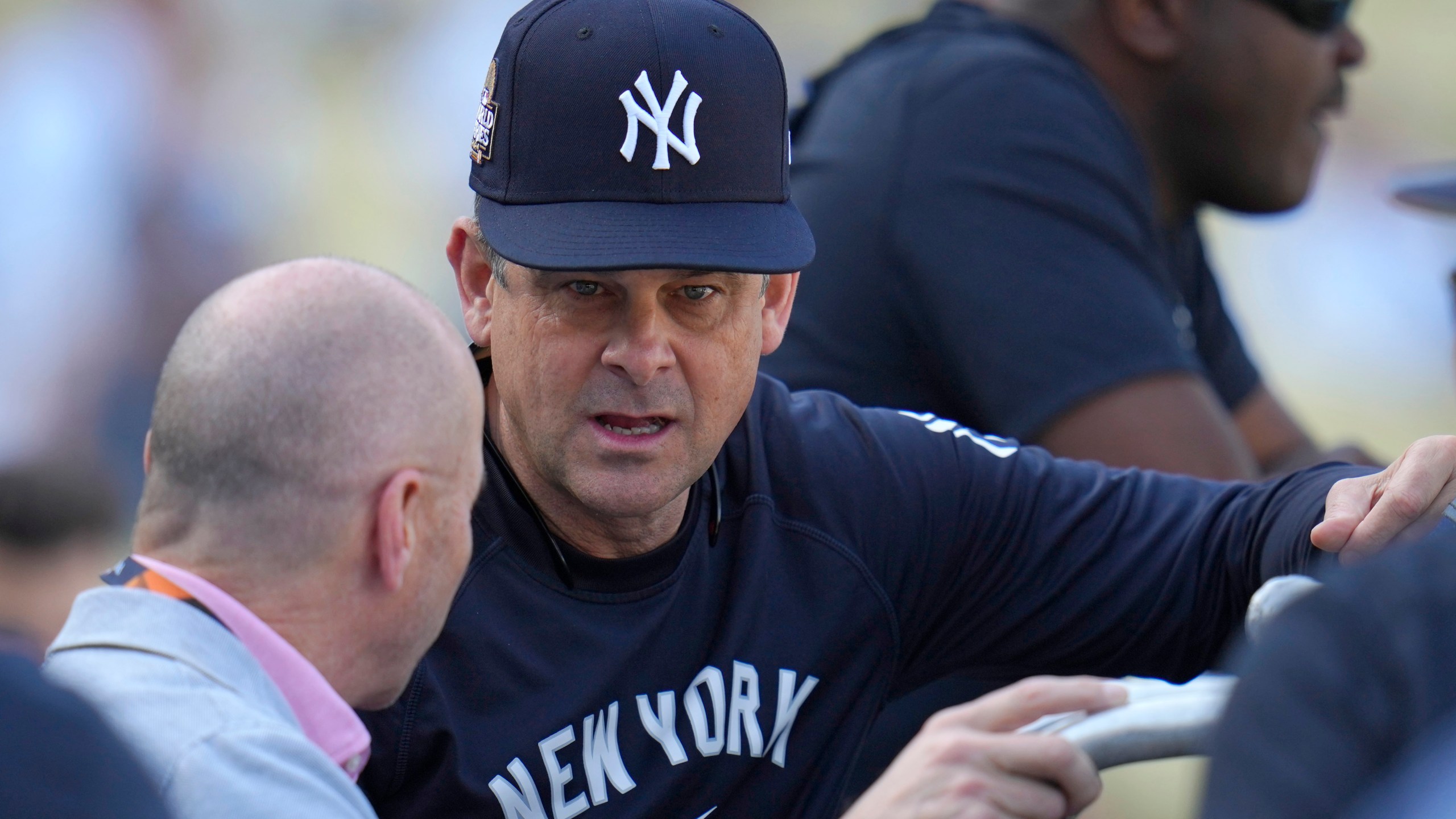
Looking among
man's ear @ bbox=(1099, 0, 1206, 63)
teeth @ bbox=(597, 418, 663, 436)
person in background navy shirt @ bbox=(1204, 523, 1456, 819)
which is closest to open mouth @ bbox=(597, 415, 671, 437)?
teeth @ bbox=(597, 418, 663, 436)

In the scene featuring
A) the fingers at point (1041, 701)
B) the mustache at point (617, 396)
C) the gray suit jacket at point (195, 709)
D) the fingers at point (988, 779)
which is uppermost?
the gray suit jacket at point (195, 709)

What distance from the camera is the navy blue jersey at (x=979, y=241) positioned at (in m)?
2.66

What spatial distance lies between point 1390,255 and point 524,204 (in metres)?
7.85

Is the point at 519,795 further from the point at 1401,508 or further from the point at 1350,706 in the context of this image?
the point at 1350,706

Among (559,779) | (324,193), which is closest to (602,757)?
(559,779)

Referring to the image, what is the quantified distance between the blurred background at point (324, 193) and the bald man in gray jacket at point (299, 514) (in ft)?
7.33

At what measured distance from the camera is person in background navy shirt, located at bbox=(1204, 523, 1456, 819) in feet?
2.64

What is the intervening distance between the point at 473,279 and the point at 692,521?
0.43 meters

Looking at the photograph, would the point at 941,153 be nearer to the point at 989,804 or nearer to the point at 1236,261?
the point at 989,804

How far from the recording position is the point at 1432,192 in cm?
292

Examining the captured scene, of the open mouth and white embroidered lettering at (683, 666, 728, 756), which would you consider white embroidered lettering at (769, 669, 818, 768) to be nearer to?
white embroidered lettering at (683, 666, 728, 756)

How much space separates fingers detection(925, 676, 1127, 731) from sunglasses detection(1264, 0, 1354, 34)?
2.03 metres

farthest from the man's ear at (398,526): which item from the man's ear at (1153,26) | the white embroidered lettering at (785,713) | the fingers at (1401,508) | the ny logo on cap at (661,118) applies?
the man's ear at (1153,26)

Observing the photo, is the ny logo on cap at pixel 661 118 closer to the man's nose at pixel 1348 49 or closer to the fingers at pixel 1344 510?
the fingers at pixel 1344 510
